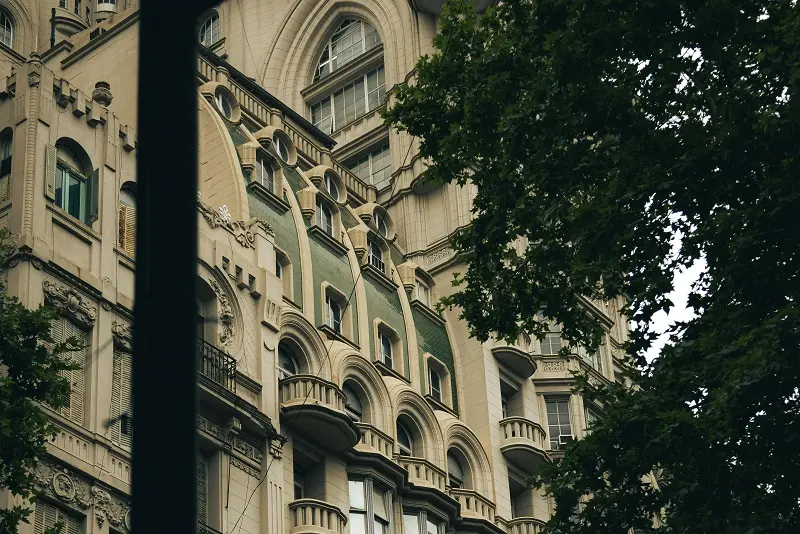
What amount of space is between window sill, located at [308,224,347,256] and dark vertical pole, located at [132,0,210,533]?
44.1 meters

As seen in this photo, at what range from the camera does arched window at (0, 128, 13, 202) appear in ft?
122

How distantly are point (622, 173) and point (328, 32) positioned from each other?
150 feet

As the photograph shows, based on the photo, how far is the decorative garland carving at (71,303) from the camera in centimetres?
3506

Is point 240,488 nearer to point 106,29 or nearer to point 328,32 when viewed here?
point 106,29

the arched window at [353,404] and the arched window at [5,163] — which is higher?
the arched window at [5,163]

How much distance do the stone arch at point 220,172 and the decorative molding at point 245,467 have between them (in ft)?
29.8

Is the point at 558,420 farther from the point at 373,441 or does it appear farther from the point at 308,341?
the point at 308,341

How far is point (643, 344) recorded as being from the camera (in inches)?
1000

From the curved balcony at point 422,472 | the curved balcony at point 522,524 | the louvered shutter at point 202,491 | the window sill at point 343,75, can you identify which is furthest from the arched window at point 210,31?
the louvered shutter at point 202,491

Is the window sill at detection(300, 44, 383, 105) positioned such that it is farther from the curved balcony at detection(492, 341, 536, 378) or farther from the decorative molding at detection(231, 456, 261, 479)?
the decorative molding at detection(231, 456, 261, 479)

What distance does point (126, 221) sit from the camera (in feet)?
131

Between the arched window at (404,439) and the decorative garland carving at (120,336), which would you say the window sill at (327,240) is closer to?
the arched window at (404,439)

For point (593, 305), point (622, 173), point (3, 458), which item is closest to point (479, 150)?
point (622, 173)

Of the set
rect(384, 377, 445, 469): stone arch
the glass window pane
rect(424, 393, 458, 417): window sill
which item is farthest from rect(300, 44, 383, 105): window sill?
the glass window pane
